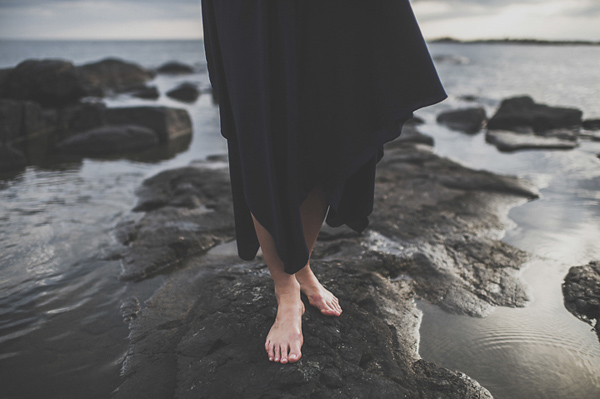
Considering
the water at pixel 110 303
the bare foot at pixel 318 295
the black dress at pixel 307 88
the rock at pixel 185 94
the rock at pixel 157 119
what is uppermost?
the black dress at pixel 307 88

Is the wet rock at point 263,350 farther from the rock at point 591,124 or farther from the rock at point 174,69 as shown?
the rock at point 174,69

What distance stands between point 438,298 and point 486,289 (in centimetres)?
29

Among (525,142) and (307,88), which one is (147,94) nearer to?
(525,142)

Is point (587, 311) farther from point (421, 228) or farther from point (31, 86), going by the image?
point (31, 86)

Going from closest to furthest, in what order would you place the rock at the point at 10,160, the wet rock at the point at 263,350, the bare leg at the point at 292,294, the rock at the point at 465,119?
1. the wet rock at the point at 263,350
2. the bare leg at the point at 292,294
3. the rock at the point at 10,160
4. the rock at the point at 465,119

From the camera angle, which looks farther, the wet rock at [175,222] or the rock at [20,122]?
the rock at [20,122]

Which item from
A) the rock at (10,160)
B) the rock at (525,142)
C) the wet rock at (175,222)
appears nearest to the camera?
the wet rock at (175,222)

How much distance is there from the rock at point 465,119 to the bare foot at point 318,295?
6.96 m

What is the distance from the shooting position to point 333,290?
1.98 meters

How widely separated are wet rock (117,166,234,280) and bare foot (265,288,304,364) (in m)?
1.17

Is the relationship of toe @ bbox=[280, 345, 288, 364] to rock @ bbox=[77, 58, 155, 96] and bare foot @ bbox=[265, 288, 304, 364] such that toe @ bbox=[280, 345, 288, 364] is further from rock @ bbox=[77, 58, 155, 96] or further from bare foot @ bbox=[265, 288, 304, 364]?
rock @ bbox=[77, 58, 155, 96]

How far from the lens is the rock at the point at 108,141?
19.4 feet

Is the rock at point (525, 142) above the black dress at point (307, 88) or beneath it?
beneath

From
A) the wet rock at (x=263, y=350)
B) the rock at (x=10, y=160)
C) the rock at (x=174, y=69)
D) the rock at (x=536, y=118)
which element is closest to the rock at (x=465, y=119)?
the rock at (x=536, y=118)
